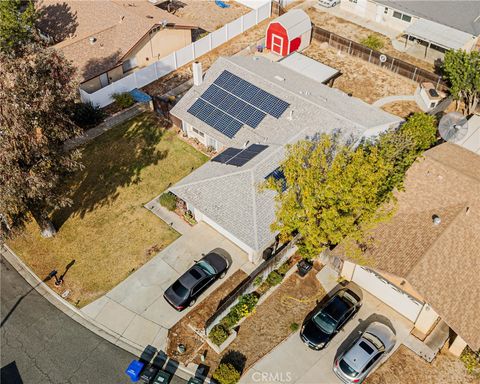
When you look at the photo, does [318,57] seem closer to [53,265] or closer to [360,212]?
[360,212]

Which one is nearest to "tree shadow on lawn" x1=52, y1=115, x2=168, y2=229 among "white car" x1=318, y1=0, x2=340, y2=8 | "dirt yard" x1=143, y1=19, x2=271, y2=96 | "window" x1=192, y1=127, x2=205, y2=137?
"window" x1=192, y1=127, x2=205, y2=137

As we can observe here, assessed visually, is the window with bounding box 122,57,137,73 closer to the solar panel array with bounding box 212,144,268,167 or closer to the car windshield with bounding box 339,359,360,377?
the solar panel array with bounding box 212,144,268,167

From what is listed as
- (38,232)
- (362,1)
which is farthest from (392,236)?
(362,1)

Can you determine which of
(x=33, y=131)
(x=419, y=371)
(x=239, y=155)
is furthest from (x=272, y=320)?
(x=33, y=131)

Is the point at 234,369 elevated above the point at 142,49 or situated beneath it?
situated beneath

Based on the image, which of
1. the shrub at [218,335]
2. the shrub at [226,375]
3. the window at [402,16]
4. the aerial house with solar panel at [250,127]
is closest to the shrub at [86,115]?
the aerial house with solar panel at [250,127]

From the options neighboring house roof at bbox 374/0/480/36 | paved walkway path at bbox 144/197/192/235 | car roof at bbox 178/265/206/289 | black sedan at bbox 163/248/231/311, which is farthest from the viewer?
neighboring house roof at bbox 374/0/480/36

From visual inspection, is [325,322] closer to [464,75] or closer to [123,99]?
[464,75]
